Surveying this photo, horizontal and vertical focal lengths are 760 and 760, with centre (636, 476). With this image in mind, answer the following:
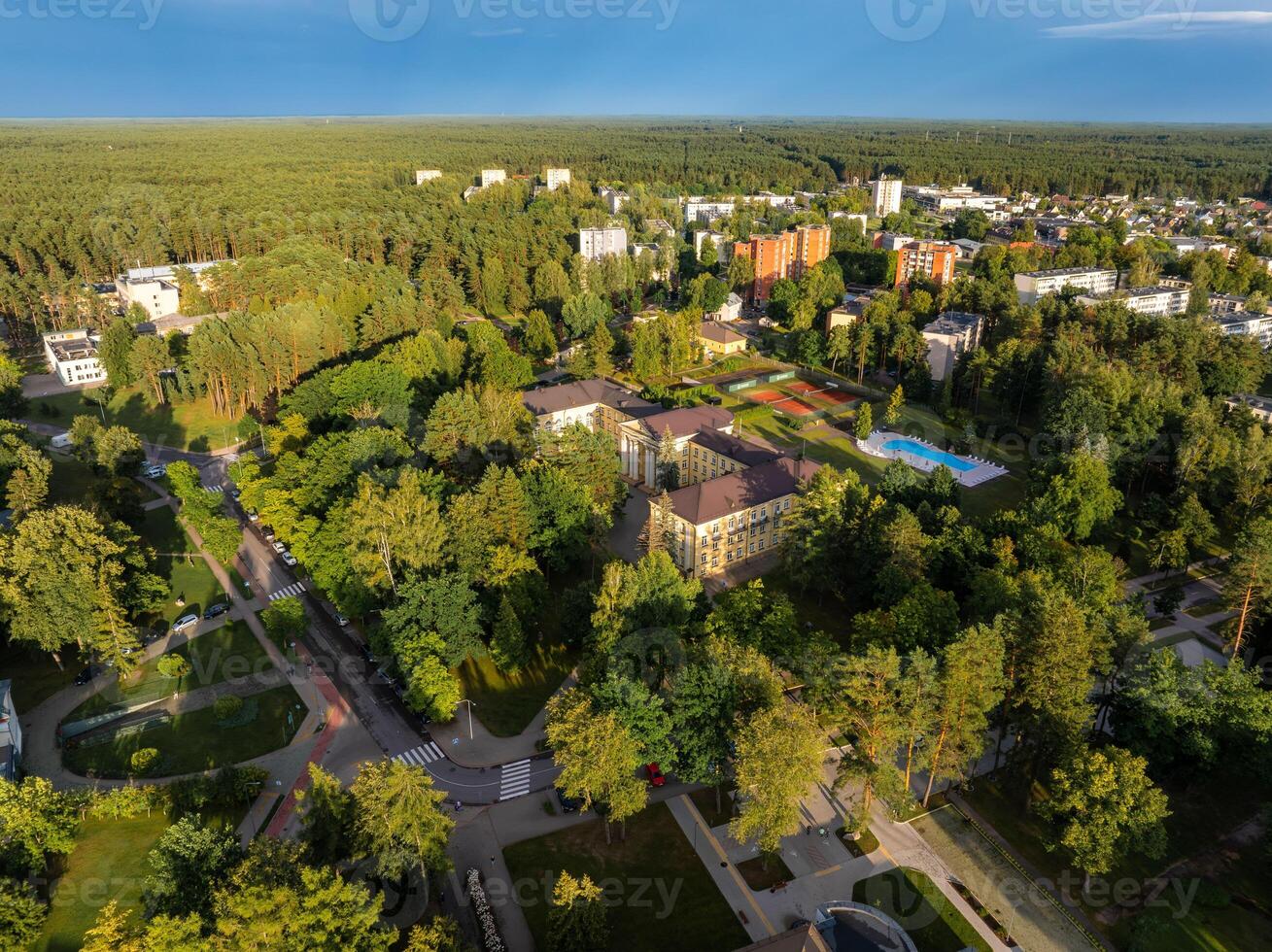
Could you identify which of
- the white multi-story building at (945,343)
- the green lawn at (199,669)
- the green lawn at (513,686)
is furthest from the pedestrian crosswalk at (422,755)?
the white multi-story building at (945,343)

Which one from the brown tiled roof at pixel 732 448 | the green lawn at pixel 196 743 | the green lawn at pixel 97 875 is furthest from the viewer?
the brown tiled roof at pixel 732 448

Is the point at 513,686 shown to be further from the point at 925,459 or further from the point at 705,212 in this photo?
the point at 705,212

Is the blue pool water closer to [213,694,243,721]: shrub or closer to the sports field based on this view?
the sports field

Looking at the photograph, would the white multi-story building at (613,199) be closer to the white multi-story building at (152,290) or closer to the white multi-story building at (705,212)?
the white multi-story building at (705,212)

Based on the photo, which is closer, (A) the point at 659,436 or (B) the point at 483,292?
(A) the point at 659,436

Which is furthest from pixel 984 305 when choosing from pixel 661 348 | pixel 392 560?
pixel 392 560

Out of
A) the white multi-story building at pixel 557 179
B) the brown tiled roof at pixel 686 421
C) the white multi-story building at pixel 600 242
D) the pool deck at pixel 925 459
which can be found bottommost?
the pool deck at pixel 925 459

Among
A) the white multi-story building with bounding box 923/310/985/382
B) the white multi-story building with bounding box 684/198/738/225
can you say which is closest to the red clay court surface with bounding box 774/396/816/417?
the white multi-story building with bounding box 923/310/985/382

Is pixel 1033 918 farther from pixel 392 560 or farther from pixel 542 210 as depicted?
pixel 542 210
